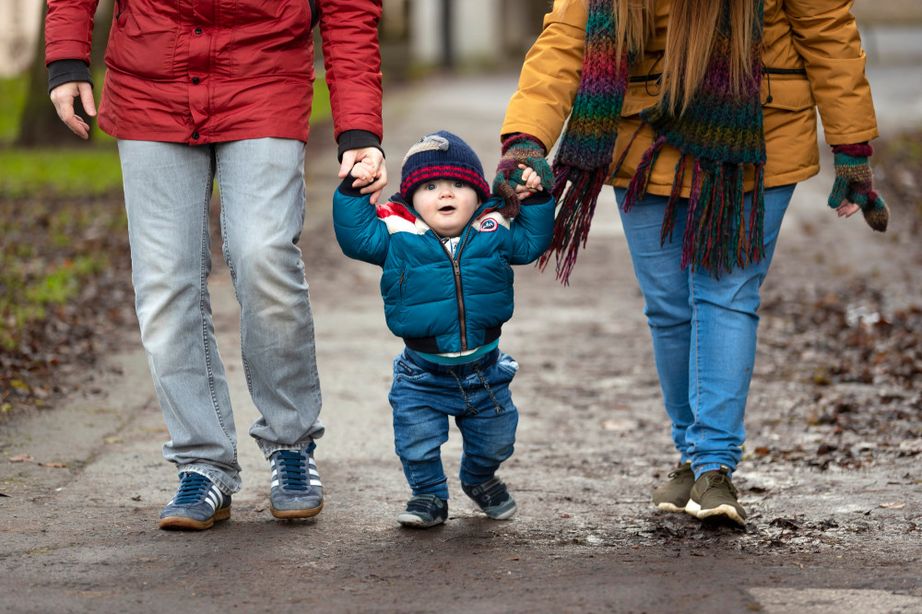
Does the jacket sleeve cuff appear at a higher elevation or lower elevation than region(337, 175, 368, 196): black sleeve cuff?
lower

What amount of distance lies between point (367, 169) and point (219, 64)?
54cm

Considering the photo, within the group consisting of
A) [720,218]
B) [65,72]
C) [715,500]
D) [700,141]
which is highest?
[65,72]

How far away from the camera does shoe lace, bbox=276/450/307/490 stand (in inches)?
172

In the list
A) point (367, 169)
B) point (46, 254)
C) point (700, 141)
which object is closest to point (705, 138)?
point (700, 141)

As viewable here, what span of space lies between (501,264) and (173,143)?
1021 mm

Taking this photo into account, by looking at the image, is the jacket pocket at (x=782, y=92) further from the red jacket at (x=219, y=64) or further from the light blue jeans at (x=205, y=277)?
the light blue jeans at (x=205, y=277)

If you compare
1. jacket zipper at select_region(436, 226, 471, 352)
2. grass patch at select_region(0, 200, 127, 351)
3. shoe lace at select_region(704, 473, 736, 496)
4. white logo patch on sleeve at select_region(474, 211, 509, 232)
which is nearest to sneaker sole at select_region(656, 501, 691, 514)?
shoe lace at select_region(704, 473, 736, 496)

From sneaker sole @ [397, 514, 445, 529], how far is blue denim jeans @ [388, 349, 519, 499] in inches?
3.7

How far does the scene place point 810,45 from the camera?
14.0ft

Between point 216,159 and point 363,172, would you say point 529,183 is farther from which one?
point 216,159

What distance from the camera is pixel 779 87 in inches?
170

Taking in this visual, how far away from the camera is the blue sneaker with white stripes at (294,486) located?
431 centimetres

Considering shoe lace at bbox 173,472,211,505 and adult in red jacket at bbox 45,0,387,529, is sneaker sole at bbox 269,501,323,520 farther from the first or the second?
shoe lace at bbox 173,472,211,505

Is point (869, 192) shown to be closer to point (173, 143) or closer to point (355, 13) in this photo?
point (355, 13)
